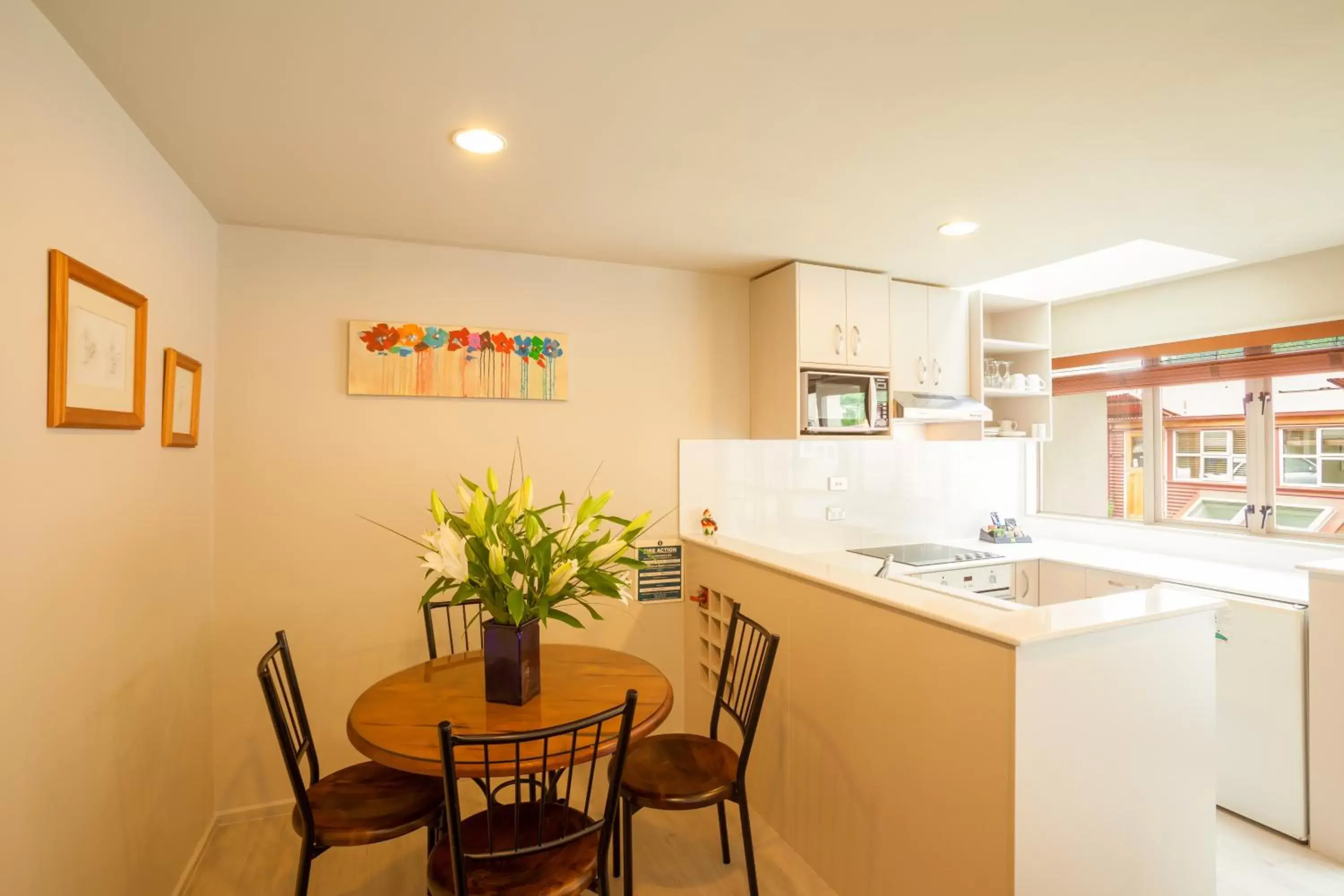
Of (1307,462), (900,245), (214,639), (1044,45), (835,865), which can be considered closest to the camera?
(1044,45)

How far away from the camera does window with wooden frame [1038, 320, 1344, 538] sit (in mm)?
3059

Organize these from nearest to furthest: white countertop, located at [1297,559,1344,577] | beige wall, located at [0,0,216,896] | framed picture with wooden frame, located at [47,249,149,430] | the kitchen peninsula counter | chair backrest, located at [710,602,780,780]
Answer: beige wall, located at [0,0,216,896] < framed picture with wooden frame, located at [47,249,149,430] < the kitchen peninsula counter < chair backrest, located at [710,602,780,780] < white countertop, located at [1297,559,1344,577]

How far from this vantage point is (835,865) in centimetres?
212

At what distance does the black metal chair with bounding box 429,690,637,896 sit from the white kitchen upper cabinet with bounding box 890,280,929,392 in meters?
2.46

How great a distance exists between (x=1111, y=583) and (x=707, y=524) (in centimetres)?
201

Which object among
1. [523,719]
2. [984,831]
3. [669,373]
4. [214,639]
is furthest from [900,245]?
[214,639]

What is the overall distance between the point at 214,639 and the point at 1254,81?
3798 mm

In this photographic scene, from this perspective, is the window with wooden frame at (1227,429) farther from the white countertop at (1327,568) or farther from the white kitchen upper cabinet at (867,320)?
the white kitchen upper cabinet at (867,320)

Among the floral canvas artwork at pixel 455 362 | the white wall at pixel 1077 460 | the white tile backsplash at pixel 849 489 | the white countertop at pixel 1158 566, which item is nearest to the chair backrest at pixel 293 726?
the floral canvas artwork at pixel 455 362

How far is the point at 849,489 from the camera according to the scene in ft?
12.0

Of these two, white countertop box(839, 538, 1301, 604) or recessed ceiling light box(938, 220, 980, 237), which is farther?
white countertop box(839, 538, 1301, 604)

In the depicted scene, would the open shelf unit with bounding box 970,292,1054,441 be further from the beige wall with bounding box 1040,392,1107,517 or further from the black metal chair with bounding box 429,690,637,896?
the black metal chair with bounding box 429,690,637,896

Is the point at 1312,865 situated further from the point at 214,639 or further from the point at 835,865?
the point at 214,639

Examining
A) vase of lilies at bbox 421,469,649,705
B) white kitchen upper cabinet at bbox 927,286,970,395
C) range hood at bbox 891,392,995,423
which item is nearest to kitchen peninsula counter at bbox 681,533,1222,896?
vase of lilies at bbox 421,469,649,705
